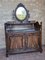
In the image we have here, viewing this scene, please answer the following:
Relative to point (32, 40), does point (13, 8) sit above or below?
above

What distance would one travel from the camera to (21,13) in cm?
393

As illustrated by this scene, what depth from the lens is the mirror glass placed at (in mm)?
3934

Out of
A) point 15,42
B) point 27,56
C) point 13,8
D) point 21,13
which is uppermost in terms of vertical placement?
point 13,8

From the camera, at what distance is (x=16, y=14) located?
394cm

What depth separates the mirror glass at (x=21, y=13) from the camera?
3934 mm

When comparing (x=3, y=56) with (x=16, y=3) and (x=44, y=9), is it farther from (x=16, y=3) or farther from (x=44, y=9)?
(x=44, y=9)

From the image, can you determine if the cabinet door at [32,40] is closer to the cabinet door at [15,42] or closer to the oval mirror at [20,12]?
the cabinet door at [15,42]

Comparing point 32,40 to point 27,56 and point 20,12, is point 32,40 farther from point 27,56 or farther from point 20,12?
point 20,12

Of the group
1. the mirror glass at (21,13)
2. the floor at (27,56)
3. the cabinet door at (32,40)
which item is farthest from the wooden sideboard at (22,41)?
the mirror glass at (21,13)

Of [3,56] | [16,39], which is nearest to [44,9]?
[16,39]

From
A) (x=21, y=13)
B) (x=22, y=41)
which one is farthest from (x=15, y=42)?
(x=21, y=13)

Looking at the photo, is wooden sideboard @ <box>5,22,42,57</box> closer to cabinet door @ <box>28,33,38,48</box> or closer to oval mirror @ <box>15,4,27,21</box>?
cabinet door @ <box>28,33,38,48</box>

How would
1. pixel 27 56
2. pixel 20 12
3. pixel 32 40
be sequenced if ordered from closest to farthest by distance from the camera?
pixel 27 56 < pixel 32 40 < pixel 20 12

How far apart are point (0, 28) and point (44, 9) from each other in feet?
5.49
